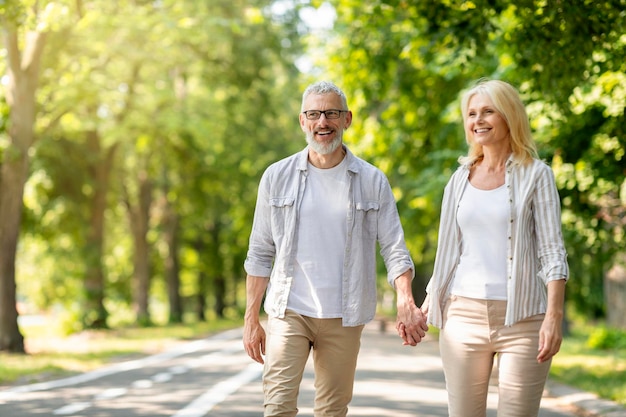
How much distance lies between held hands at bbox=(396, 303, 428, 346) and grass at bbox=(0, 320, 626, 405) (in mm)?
6174

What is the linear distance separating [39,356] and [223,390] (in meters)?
7.16

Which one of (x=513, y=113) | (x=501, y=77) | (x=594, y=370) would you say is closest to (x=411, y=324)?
(x=513, y=113)

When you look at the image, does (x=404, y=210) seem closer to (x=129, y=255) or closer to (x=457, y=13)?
(x=457, y=13)

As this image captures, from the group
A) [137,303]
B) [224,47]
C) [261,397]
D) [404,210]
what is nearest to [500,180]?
[261,397]

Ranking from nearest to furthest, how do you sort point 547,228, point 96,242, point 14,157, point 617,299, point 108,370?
point 547,228 < point 108,370 < point 14,157 < point 617,299 < point 96,242

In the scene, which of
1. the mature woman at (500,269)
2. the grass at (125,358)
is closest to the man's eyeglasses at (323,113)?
the mature woman at (500,269)

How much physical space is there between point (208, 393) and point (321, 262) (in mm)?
7042

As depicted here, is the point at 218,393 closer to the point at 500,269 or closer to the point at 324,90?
the point at 324,90

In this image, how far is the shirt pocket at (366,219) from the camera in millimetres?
5332

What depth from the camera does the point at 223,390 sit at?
1236 cm

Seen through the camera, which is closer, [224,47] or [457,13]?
[457,13]

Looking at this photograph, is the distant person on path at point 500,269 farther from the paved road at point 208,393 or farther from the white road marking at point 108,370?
the white road marking at point 108,370

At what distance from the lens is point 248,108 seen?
101ft

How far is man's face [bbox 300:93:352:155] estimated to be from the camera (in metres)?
5.36
